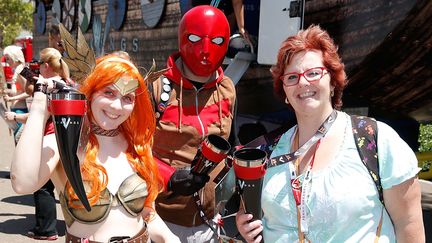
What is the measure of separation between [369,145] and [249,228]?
1.54 feet

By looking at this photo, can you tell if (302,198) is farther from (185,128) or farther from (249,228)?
(185,128)

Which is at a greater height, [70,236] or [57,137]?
[57,137]

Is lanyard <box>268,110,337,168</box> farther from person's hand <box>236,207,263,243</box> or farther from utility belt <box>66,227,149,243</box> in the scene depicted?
utility belt <box>66,227,149,243</box>

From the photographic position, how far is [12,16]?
3322 cm

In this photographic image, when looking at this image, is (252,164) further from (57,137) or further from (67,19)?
(67,19)

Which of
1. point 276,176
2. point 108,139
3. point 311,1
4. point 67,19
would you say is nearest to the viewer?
point 276,176

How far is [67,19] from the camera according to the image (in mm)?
9977

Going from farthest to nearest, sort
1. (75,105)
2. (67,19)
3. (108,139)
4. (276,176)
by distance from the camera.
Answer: (67,19) → (108,139) → (276,176) → (75,105)

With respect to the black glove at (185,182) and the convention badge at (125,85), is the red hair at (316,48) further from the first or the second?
the black glove at (185,182)

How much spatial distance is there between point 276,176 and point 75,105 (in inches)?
27.5

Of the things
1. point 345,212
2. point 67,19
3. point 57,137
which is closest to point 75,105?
point 57,137

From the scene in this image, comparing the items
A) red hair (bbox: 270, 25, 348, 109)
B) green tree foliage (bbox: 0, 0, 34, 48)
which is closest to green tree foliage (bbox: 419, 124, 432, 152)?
red hair (bbox: 270, 25, 348, 109)

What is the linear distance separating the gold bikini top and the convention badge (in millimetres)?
308

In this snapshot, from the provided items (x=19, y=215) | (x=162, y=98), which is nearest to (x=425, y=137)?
(x=19, y=215)
